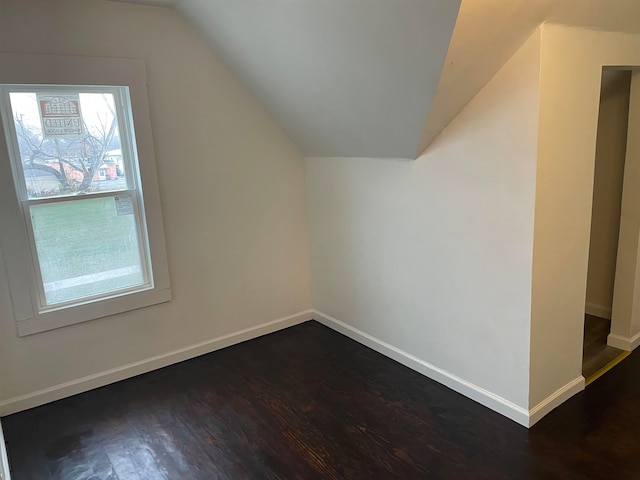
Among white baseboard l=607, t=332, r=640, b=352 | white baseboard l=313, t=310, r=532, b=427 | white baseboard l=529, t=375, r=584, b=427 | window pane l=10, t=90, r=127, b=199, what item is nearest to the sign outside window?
window pane l=10, t=90, r=127, b=199

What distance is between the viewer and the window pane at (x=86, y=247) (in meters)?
2.78

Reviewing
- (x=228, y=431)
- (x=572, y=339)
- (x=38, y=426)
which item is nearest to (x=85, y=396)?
(x=38, y=426)

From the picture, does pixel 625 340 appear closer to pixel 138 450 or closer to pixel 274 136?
pixel 274 136

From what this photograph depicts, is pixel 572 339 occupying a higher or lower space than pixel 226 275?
lower

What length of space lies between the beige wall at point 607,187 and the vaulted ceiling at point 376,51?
827mm

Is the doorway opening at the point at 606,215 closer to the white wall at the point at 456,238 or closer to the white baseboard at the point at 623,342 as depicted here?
the white baseboard at the point at 623,342

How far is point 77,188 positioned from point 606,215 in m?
3.78

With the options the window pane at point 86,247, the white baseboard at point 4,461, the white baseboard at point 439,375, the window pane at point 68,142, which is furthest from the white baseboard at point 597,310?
the white baseboard at point 4,461

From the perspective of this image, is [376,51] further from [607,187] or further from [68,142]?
[607,187]

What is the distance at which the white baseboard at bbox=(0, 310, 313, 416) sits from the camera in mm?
2773

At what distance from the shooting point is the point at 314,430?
8.12ft

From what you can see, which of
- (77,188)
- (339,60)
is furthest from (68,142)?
(339,60)

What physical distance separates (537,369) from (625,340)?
1.17 m

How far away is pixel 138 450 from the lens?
94.3 inches
